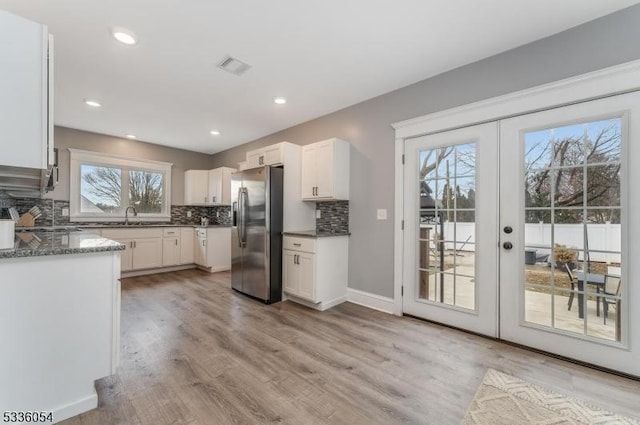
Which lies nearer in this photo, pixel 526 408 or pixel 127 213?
pixel 526 408

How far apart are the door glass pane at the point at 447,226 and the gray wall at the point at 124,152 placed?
5059 mm

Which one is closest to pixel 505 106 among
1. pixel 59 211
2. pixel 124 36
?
pixel 124 36

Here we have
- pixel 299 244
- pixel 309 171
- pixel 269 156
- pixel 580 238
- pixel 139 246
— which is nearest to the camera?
pixel 580 238

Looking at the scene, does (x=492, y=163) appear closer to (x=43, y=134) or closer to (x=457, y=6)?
A: (x=457, y=6)

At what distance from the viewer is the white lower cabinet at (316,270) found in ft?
10.6

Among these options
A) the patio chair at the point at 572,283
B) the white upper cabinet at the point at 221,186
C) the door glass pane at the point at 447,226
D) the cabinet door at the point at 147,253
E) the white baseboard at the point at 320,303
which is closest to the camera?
the patio chair at the point at 572,283

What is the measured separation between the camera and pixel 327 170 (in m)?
3.44

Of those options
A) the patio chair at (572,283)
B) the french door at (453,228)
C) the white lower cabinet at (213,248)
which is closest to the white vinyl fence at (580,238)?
the patio chair at (572,283)

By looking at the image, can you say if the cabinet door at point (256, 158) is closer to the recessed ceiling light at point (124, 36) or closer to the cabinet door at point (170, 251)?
the recessed ceiling light at point (124, 36)

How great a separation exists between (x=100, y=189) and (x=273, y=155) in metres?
3.59

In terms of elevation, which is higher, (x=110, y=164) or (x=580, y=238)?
(x=110, y=164)

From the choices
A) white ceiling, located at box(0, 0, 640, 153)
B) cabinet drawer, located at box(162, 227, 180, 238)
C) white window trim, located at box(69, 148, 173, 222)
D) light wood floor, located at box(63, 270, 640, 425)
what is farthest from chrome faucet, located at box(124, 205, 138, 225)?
light wood floor, located at box(63, 270, 640, 425)

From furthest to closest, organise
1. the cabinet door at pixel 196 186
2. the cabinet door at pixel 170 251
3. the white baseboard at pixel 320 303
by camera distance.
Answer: the cabinet door at pixel 196 186
the cabinet door at pixel 170 251
the white baseboard at pixel 320 303

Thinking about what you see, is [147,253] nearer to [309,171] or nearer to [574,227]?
[309,171]
